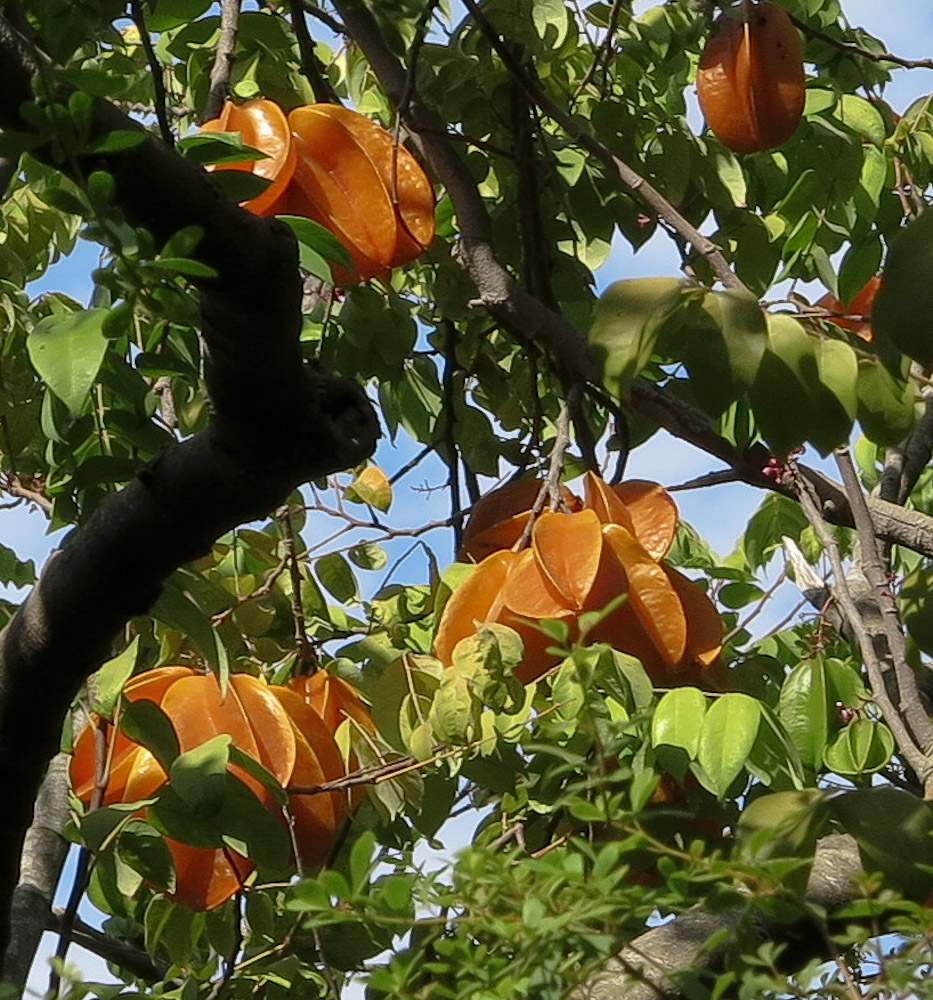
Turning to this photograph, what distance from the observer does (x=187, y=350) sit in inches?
62.6

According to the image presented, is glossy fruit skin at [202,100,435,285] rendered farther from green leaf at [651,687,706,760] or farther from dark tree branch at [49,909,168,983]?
dark tree branch at [49,909,168,983]

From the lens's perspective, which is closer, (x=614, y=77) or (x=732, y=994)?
(x=732, y=994)

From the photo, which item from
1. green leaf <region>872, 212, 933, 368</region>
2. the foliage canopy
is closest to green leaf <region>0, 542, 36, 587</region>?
the foliage canopy

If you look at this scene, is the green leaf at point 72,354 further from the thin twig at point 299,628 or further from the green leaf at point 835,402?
the thin twig at point 299,628

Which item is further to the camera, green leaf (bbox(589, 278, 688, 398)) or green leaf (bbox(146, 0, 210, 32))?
green leaf (bbox(146, 0, 210, 32))

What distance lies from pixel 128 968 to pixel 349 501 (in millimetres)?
837

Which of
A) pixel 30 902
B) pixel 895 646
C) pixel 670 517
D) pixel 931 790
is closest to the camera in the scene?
pixel 931 790

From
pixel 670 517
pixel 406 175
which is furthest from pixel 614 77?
pixel 670 517

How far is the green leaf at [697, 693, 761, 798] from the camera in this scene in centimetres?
151

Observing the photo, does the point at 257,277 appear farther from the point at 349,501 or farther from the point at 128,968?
the point at 128,968

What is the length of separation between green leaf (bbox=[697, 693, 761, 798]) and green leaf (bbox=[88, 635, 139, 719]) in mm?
576

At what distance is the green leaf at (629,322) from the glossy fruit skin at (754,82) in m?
0.96

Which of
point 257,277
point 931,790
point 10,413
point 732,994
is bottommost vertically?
point 732,994

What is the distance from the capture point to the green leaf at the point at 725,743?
4.96ft
